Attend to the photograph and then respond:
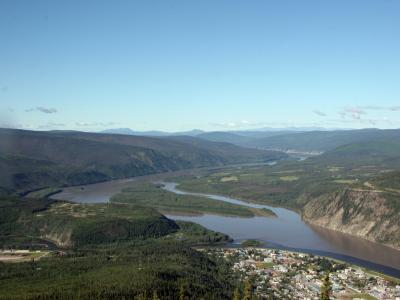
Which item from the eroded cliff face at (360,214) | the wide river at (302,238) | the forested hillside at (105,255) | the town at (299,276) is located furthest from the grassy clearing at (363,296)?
A: the eroded cliff face at (360,214)

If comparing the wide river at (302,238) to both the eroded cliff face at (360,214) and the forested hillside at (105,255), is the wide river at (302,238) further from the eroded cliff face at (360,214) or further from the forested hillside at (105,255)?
the forested hillside at (105,255)

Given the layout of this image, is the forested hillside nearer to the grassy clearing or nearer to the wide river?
the wide river

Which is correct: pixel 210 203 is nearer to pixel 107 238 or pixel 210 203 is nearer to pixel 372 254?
pixel 107 238

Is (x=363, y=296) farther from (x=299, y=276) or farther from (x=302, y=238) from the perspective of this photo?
(x=302, y=238)

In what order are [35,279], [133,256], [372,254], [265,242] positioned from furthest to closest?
[265,242] → [372,254] → [133,256] → [35,279]

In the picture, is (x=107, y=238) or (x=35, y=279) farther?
(x=107, y=238)

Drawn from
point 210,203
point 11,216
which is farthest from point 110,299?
point 210,203
